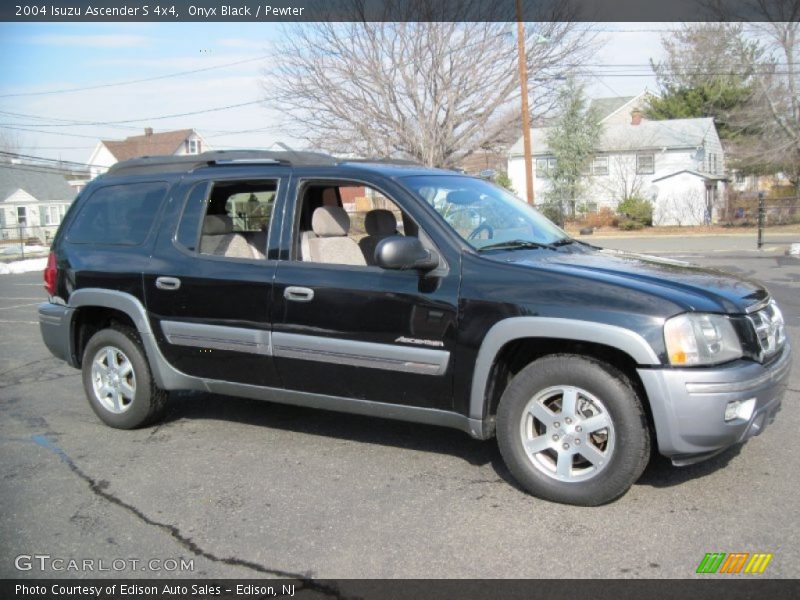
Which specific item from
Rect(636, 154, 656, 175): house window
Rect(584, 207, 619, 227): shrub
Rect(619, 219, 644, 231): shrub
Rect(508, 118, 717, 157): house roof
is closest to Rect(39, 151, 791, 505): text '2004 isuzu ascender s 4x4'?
Rect(619, 219, 644, 231): shrub

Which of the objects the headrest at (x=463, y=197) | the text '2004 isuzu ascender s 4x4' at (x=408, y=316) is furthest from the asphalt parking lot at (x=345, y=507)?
the headrest at (x=463, y=197)

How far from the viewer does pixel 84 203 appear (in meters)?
5.86

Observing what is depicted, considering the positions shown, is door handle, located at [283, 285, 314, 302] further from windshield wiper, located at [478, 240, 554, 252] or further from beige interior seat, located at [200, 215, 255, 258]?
windshield wiper, located at [478, 240, 554, 252]

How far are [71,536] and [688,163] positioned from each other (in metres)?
45.2

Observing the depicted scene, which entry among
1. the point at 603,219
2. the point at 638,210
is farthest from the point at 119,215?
the point at 603,219

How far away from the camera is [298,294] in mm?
4699

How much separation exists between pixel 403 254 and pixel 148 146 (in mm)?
62681

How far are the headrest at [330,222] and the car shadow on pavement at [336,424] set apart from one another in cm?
142

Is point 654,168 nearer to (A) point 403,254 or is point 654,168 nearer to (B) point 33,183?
(A) point 403,254

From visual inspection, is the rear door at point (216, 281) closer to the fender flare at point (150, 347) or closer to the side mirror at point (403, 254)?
the fender flare at point (150, 347)

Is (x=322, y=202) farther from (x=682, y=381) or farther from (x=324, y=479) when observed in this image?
(x=682, y=381)

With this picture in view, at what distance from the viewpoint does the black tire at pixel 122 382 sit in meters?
5.48

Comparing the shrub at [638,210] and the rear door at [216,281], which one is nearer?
the rear door at [216,281]

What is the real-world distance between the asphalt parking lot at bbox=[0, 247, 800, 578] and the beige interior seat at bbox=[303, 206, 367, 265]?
4.15 ft
